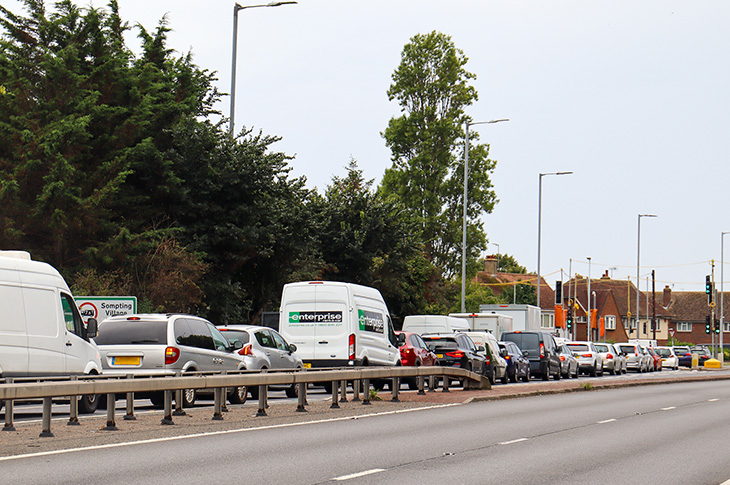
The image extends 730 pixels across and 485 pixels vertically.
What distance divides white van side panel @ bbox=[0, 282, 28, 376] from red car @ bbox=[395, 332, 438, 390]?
13.5m

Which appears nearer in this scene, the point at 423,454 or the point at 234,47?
the point at 423,454

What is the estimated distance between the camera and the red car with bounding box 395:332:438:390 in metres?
27.8

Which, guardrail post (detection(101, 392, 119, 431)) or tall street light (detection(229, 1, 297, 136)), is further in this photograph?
tall street light (detection(229, 1, 297, 136))

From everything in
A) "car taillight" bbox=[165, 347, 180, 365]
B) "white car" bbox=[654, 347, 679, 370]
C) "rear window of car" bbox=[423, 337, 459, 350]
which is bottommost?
"white car" bbox=[654, 347, 679, 370]

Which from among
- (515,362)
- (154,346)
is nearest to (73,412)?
(154,346)

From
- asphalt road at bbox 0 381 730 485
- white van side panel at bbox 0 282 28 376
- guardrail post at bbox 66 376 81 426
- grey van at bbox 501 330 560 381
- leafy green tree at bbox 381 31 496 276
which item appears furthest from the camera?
leafy green tree at bbox 381 31 496 276

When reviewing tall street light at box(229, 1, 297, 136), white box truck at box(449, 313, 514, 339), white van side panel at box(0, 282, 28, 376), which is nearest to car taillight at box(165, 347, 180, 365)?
white van side panel at box(0, 282, 28, 376)

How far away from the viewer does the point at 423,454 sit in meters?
12.0

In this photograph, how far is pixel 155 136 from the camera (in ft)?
111

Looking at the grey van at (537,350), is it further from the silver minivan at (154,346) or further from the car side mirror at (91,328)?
the car side mirror at (91,328)

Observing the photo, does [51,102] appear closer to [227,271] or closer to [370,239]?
[227,271]

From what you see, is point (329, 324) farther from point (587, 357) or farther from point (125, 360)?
point (587, 357)

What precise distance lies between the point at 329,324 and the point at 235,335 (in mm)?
3512

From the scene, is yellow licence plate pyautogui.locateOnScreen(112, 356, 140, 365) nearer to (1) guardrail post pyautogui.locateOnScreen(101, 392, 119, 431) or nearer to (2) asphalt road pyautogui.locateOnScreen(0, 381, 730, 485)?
(2) asphalt road pyautogui.locateOnScreen(0, 381, 730, 485)
